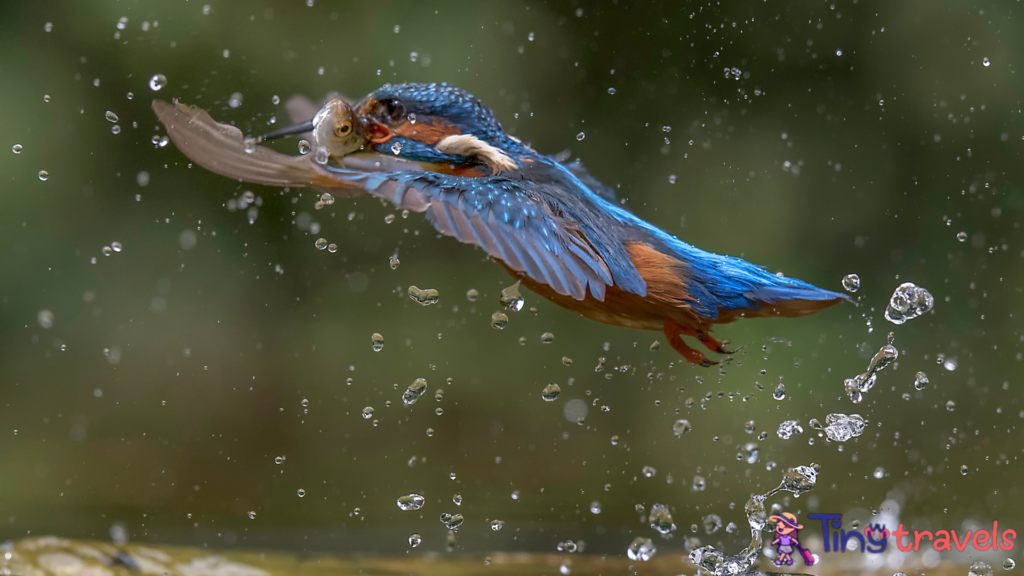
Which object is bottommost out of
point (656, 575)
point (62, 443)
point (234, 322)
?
point (656, 575)

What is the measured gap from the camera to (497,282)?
2.08 meters

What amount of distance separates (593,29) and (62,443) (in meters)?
1.69

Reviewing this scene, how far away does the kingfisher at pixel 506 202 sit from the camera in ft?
3.03

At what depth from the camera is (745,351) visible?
6.33 ft

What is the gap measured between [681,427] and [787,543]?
0.46m

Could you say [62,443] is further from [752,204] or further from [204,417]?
[752,204]

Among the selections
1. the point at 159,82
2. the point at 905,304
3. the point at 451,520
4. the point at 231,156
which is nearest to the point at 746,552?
the point at 905,304

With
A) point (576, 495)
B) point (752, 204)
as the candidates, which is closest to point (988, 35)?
point (752, 204)

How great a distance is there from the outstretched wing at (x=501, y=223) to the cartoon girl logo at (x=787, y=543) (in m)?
0.90

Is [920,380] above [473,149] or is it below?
below

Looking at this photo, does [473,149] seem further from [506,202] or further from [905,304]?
[905,304]

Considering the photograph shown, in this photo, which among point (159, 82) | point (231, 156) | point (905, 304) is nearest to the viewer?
point (231, 156)

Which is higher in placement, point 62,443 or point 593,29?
point 593,29

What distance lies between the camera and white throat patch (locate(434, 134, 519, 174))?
3.65 ft
